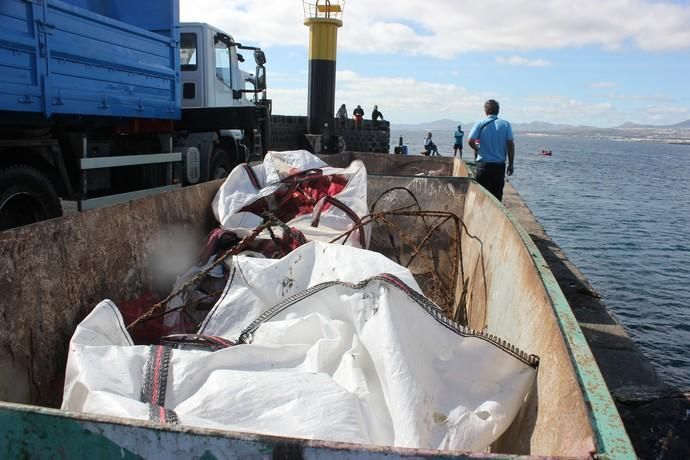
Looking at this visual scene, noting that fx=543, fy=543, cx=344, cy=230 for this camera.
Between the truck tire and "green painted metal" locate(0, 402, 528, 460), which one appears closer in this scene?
"green painted metal" locate(0, 402, 528, 460)

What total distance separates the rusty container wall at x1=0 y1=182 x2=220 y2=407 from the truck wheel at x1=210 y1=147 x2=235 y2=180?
16.5 ft

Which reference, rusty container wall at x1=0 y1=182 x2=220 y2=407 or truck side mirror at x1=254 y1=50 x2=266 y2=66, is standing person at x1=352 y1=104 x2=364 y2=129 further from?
rusty container wall at x1=0 y1=182 x2=220 y2=407

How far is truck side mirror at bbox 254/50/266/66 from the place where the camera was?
31.0ft

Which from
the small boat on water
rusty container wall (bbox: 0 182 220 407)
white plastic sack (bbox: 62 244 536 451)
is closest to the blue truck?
the small boat on water

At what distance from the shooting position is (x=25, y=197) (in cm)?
497

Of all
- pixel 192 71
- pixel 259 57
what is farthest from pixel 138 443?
pixel 259 57

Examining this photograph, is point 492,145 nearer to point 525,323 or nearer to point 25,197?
point 525,323

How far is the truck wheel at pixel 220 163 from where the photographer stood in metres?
8.86

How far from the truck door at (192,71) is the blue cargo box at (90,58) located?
2.88 ft

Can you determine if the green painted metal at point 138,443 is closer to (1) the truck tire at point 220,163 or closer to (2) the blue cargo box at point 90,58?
(2) the blue cargo box at point 90,58

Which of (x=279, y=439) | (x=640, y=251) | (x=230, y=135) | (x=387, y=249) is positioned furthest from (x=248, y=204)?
(x=640, y=251)

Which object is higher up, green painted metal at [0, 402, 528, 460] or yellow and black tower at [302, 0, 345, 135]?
yellow and black tower at [302, 0, 345, 135]

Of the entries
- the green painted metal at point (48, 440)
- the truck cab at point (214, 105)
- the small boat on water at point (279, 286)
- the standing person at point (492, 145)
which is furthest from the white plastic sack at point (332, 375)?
the truck cab at point (214, 105)

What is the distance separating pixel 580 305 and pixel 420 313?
128 inches
